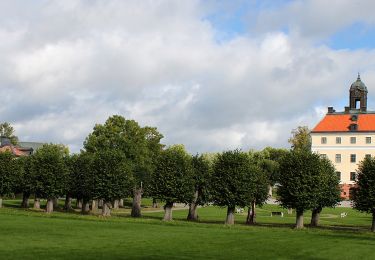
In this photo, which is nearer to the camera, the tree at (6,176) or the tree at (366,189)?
the tree at (366,189)

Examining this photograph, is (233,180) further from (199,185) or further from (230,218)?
(199,185)

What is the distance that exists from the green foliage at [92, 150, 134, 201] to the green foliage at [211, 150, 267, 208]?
1464 centimetres

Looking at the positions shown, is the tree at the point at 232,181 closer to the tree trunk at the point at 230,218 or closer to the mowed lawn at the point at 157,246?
the tree trunk at the point at 230,218

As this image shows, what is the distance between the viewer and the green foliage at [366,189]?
68000 mm

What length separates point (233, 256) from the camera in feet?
110

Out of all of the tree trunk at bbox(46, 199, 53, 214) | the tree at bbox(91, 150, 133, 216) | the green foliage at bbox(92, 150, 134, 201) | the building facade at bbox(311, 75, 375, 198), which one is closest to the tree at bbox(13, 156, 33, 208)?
the tree trunk at bbox(46, 199, 53, 214)

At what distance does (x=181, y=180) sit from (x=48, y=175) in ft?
73.5

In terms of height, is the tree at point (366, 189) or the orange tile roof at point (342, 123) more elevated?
the orange tile roof at point (342, 123)

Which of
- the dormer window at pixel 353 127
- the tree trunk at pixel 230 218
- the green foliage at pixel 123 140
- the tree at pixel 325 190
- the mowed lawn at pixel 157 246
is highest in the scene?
the dormer window at pixel 353 127

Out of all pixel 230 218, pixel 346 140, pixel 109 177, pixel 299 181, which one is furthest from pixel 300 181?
pixel 346 140

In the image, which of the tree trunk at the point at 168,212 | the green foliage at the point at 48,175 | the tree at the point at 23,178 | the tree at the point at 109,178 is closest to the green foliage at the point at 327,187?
the tree trunk at the point at 168,212

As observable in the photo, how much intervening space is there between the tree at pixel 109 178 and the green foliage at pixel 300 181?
2349cm

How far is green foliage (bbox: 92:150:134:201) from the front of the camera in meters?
79.8

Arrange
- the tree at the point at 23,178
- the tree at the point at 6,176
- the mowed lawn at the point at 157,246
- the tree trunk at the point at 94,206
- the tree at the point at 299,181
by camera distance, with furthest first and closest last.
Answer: the tree trunk at the point at 94,206 → the tree at the point at 6,176 → the tree at the point at 23,178 → the tree at the point at 299,181 → the mowed lawn at the point at 157,246
